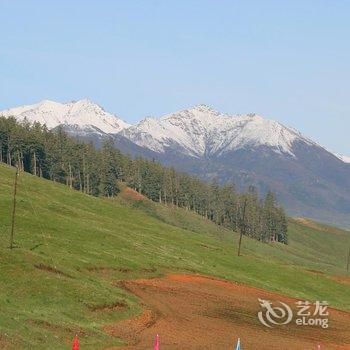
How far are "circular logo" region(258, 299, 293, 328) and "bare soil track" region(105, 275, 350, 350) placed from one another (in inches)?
37.0

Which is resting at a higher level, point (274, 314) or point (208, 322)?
point (208, 322)

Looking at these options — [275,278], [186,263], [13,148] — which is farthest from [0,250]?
[13,148]

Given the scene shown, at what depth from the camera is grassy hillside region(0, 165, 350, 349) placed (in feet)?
150

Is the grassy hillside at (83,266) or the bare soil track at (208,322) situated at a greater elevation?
the grassy hillside at (83,266)

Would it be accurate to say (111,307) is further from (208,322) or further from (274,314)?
(274,314)

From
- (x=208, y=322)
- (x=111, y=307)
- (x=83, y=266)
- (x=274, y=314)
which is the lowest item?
(x=274, y=314)

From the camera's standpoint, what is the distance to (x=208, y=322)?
192ft

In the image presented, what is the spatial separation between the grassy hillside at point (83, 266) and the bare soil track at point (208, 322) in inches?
97.5

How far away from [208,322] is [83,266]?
18272 mm

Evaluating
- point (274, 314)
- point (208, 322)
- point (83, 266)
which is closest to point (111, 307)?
point (208, 322)

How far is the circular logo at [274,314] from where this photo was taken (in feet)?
214

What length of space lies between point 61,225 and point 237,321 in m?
39.7

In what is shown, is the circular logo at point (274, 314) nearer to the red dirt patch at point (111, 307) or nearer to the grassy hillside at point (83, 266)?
the grassy hillside at point (83, 266)

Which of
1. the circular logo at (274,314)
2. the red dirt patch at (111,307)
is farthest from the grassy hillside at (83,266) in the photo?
the circular logo at (274,314)
